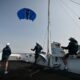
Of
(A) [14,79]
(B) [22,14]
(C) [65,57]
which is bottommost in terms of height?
(A) [14,79]

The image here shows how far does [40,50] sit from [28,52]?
A: 12.6 feet

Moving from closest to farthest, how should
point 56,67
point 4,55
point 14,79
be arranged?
point 14,79 < point 4,55 < point 56,67

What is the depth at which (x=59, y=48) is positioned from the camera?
57.3 ft

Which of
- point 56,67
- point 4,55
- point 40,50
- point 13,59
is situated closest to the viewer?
point 4,55

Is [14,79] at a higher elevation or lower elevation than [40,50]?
lower

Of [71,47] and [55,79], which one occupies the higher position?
[71,47]

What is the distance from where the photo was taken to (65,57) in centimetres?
1541

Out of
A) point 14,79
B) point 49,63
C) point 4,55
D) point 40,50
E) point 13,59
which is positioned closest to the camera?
point 14,79

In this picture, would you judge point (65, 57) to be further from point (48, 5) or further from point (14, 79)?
point (48, 5)

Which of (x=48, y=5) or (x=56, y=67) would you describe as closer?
(x=56, y=67)

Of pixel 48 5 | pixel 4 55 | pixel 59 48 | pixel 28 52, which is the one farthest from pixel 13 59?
pixel 4 55

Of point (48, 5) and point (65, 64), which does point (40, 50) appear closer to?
point (48, 5)

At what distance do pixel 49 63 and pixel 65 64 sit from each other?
286cm

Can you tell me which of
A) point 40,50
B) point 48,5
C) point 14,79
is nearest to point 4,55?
point 14,79
